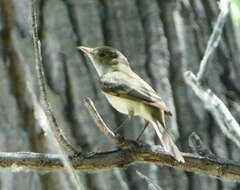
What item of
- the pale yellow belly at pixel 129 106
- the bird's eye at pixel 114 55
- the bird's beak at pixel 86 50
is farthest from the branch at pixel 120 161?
the bird's eye at pixel 114 55

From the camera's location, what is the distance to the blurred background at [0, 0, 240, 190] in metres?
3.58

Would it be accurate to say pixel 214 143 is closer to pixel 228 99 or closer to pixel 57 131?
pixel 228 99

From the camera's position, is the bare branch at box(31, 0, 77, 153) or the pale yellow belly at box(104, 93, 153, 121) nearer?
the bare branch at box(31, 0, 77, 153)

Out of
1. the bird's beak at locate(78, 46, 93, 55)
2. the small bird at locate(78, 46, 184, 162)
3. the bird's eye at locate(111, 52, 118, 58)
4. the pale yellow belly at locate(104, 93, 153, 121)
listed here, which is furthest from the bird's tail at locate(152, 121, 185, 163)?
the bird's eye at locate(111, 52, 118, 58)

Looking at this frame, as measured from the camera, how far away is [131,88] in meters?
3.60

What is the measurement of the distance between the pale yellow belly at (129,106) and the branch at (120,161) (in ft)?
2.91

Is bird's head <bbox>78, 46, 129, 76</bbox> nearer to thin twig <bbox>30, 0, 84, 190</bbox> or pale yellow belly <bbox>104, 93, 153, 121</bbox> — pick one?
pale yellow belly <bbox>104, 93, 153, 121</bbox>

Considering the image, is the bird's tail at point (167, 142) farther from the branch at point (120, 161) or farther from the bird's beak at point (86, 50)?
the bird's beak at point (86, 50)

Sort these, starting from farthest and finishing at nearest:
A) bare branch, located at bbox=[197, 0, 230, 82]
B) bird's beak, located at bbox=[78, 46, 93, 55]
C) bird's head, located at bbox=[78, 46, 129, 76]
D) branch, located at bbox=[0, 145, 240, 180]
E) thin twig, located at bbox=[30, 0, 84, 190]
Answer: bird's head, located at bbox=[78, 46, 129, 76]
bird's beak, located at bbox=[78, 46, 93, 55]
branch, located at bbox=[0, 145, 240, 180]
bare branch, located at bbox=[197, 0, 230, 82]
thin twig, located at bbox=[30, 0, 84, 190]

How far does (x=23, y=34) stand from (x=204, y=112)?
1053mm

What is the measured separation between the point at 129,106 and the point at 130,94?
70 millimetres

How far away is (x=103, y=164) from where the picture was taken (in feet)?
8.27

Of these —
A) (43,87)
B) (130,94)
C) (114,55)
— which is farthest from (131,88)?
(43,87)

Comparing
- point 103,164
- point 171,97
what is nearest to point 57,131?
point 103,164
